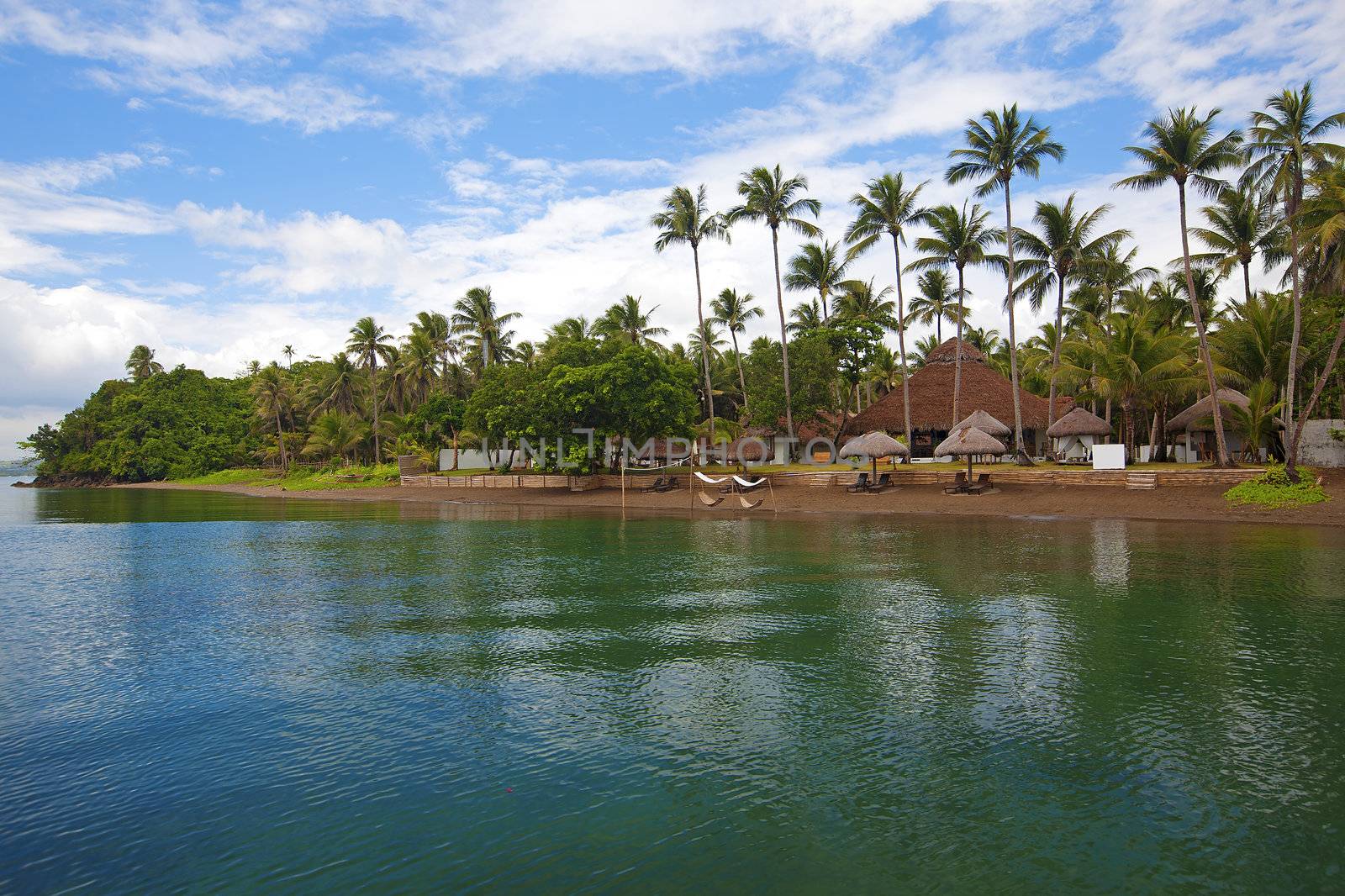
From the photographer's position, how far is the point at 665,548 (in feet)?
70.8

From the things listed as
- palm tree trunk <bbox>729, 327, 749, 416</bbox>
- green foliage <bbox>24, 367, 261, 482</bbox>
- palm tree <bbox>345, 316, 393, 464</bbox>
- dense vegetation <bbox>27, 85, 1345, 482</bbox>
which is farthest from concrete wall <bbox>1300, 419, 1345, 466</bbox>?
green foliage <bbox>24, 367, 261, 482</bbox>

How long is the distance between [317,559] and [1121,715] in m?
18.2

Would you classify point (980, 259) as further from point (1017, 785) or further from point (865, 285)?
point (1017, 785)

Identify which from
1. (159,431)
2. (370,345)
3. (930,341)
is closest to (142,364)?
(159,431)

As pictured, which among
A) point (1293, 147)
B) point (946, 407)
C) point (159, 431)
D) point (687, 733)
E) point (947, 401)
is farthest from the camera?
point (159, 431)

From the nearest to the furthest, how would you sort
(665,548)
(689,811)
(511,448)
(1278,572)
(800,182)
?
(689,811), (1278,572), (665,548), (800,182), (511,448)

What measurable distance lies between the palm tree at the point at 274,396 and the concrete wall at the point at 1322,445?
213ft

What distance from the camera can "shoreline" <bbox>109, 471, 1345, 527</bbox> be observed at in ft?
80.3

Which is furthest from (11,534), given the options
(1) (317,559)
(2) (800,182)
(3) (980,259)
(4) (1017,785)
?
(3) (980,259)

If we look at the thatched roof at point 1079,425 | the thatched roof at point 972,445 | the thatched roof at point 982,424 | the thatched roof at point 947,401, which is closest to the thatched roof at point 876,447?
the thatched roof at point 972,445

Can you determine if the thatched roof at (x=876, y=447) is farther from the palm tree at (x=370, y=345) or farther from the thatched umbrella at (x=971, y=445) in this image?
the palm tree at (x=370, y=345)

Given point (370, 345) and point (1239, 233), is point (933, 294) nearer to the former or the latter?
point (1239, 233)

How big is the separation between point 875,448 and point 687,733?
2677cm

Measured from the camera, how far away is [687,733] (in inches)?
306
